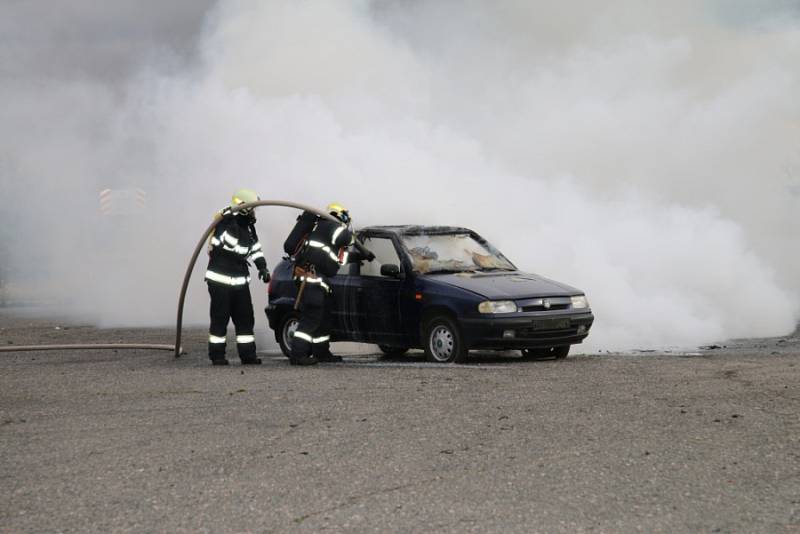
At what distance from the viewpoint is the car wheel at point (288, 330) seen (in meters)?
14.6

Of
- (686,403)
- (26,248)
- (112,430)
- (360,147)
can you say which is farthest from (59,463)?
(26,248)

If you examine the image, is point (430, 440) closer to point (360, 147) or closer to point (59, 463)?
point (59, 463)

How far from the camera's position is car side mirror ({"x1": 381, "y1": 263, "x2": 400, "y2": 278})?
44.5 feet

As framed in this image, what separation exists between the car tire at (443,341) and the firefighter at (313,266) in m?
1.30

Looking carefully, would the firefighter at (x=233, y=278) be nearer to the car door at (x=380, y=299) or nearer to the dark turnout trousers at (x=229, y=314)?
the dark turnout trousers at (x=229, y=314)

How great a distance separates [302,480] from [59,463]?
173 centimetres

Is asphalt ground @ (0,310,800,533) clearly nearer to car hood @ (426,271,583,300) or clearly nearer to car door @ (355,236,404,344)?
car hood @ (426,271,583,300)

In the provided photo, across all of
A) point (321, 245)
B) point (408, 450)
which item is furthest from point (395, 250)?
point (408, 450)

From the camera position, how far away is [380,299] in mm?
13820

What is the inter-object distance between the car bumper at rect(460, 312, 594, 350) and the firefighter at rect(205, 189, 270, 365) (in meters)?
2.63

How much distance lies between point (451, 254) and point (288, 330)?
7.57ft

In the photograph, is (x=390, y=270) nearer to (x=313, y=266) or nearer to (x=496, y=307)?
(x=313, y=266)

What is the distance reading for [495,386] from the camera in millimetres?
10805

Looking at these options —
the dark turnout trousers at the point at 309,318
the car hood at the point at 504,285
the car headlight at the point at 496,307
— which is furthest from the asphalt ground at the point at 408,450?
the car hood at the point at 504,285
